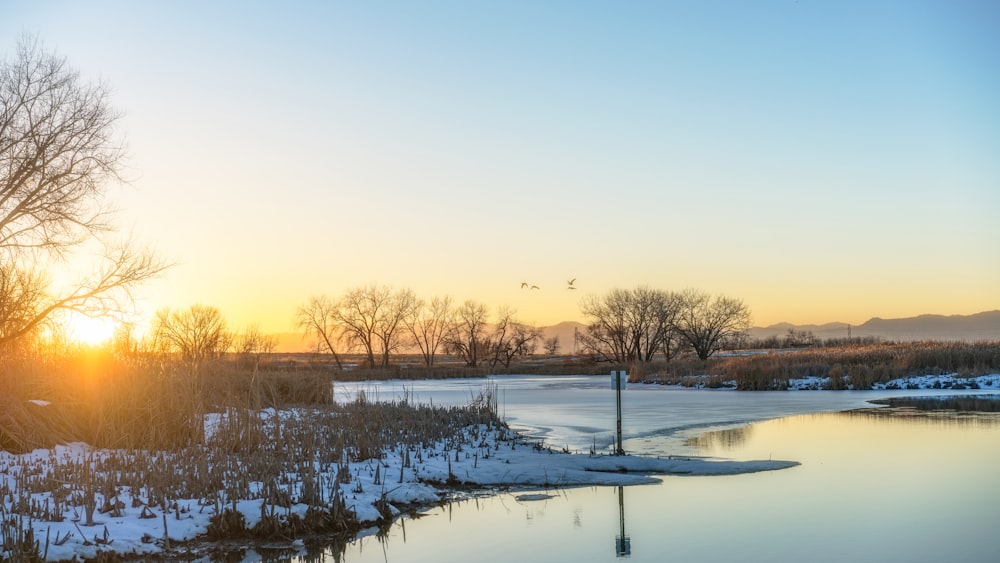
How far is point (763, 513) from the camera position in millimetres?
9938

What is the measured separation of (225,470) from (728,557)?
→ 6.42 m

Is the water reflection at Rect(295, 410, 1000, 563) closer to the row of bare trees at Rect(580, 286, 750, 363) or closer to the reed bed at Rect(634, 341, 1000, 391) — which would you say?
the reed bed at Rect(634, 341, 1000, 391)

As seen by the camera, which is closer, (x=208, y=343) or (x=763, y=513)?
(x=763, y=513)

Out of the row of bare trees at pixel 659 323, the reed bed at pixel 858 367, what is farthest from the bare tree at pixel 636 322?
the reed bed at pixel 858 367

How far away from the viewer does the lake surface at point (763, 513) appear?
327 inches

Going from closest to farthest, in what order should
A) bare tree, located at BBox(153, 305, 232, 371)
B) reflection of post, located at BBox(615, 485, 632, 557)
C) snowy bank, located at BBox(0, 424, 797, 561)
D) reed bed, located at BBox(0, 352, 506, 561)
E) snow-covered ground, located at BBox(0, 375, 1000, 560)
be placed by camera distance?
snowy bank, located at BBox(0, 424, 797, 561), snow-covered ground, located at BBox(0, 375, 1000, 560), reflection of post, located at BBox(615, 485, 632, 557), reed bed, located at BBox(0, 352, 506, 561), bare tree, located at BBox(153, 305, 232, 371)

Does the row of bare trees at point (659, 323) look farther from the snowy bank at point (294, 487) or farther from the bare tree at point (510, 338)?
the snowy bank at point (294, 487)

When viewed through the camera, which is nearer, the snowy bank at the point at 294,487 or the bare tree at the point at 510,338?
the snowy bank at the point at 294,487

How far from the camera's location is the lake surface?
831 centimetres

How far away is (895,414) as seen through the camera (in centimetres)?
2338

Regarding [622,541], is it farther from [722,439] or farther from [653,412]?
[653,412]

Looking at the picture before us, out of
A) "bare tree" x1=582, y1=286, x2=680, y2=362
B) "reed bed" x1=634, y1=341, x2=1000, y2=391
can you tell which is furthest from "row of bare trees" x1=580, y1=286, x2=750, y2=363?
"reed bed" x1=634, y1=341, x2=1000, y2=391

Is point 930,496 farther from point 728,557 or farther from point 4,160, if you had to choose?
point 4,160

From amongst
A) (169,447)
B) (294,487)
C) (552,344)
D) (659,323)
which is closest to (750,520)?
(294,487)
